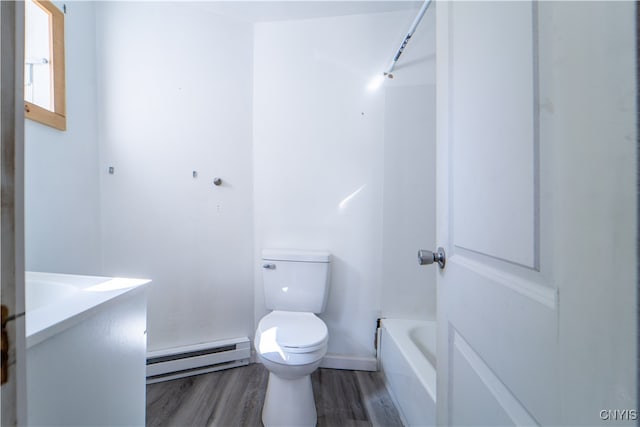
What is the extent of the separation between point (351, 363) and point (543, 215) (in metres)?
1.48

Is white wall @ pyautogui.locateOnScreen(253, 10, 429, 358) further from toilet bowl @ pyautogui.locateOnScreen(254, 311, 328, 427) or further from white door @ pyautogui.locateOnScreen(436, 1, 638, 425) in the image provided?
white door @ pyautogui.locateOnScreen(436, 1, 638, 425)

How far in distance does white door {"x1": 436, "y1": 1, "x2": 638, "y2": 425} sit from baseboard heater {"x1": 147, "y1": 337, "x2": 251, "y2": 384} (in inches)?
49.2

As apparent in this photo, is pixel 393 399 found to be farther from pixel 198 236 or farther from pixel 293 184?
pixel 198 236

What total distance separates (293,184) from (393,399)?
4.43 feet

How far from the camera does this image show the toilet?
39.4 inches

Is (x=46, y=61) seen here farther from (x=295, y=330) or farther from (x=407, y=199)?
(x=407, y=199)

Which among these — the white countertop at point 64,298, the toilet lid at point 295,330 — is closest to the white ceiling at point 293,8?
the white countertop at point 64,298

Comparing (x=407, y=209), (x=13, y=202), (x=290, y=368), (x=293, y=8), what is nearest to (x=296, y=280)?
(x=290, y=368)

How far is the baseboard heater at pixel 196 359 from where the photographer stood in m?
1.29

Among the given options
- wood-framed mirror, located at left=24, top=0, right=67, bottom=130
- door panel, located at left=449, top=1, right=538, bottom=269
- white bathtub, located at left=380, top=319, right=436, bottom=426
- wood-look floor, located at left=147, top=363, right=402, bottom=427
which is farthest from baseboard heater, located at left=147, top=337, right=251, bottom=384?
door panel, located at left=449, top=1, right=538, bottom=269

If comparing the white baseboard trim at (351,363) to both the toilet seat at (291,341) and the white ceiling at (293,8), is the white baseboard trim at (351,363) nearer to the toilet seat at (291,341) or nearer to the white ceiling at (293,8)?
the toilet seat at (291,341)

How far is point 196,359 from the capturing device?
135 cm

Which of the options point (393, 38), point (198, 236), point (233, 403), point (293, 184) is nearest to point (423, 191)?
point (293, 184)

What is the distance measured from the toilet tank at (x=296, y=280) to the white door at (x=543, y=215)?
87cm
